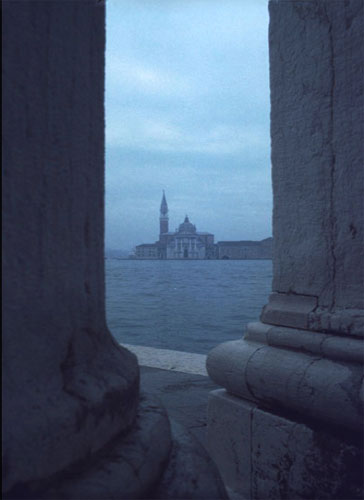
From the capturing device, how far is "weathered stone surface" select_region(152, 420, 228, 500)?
1227mm

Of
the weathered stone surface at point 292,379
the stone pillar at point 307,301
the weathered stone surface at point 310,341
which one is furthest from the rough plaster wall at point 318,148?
the weathered stone surface at point 292,379

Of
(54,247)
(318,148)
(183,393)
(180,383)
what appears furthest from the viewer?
(180,383)

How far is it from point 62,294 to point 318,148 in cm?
178

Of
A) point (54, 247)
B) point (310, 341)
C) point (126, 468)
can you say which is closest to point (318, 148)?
point (310, 341)

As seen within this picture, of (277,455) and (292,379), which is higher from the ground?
(292,379)

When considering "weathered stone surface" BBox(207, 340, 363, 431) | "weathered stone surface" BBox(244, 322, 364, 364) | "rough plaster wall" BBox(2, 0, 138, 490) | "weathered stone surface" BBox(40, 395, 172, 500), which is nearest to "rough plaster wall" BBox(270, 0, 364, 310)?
"weathered stone surface" BBox(244, 322, 364, 364)

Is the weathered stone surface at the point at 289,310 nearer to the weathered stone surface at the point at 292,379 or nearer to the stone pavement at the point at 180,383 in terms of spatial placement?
A: the weathered stone surface at the point at 292,379

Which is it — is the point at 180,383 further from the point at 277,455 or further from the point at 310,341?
the point at 310,341

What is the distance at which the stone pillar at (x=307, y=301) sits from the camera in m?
2.10

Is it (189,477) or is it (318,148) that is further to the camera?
(318,148)

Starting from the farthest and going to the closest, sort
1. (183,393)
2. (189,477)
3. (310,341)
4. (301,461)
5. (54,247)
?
(183,393) → (310,341) → (301,461) → (189,477) → (54,247)

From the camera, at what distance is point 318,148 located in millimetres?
2445

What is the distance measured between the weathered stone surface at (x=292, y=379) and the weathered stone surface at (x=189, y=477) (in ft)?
2.72

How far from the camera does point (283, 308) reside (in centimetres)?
256
